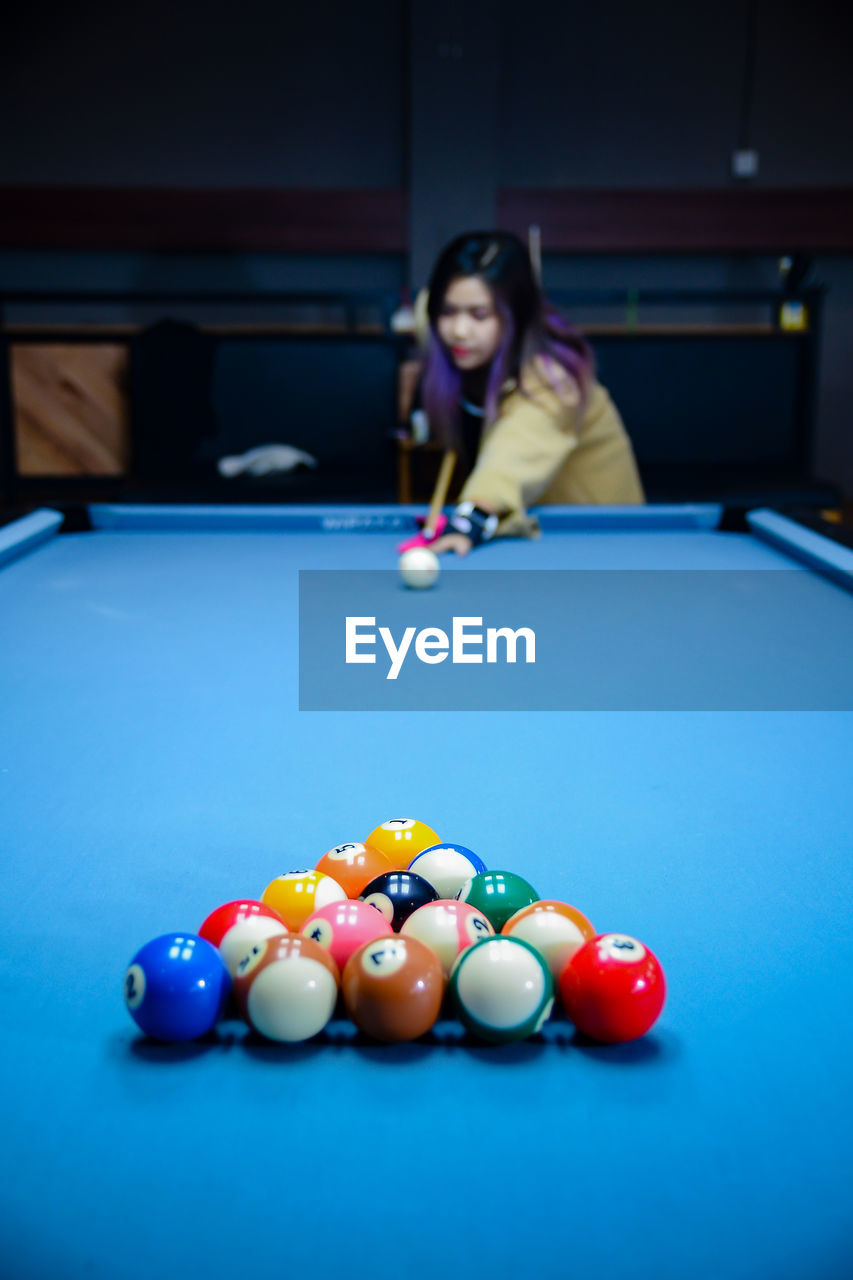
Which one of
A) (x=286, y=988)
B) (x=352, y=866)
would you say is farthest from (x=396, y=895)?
(x=286, y=988)

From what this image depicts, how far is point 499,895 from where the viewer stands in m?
0.69

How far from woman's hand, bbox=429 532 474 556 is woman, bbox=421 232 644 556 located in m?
0.08

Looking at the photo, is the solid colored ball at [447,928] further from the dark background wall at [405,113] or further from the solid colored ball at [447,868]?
the dark background wall at [405,113]

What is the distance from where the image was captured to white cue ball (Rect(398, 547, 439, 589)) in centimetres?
174

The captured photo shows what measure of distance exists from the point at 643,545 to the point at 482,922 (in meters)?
1.54

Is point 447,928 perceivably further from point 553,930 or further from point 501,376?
point 501,376

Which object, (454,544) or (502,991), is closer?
(502,991)

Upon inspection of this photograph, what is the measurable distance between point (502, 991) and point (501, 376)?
1994mm

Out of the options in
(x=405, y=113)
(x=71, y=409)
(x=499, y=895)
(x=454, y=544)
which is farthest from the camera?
(x=405, y=113)

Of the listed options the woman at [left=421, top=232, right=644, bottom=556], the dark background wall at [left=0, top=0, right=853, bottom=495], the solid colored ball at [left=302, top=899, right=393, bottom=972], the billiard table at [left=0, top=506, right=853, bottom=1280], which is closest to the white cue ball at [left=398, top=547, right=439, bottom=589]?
the billiard table at [left=0, top=506, right=853, bottom=1280]

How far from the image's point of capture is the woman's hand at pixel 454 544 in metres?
2.05

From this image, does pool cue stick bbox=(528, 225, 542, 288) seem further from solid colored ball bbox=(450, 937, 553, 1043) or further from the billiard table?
solid colored ball bbox=(450, 937, 553, 1043)

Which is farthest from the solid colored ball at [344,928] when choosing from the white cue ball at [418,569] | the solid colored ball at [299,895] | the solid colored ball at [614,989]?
the white cue ball at [418,569]

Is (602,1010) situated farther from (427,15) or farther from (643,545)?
(427,15)
